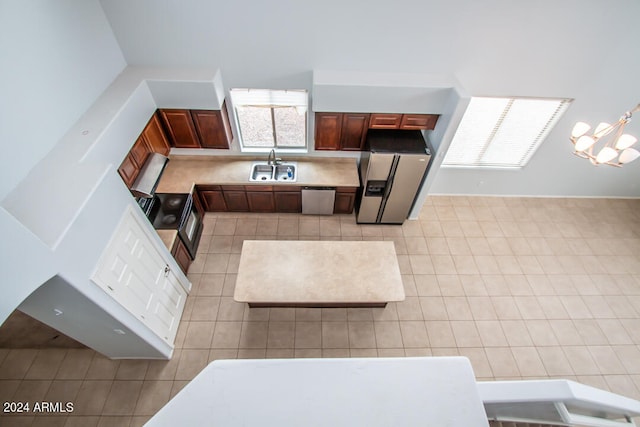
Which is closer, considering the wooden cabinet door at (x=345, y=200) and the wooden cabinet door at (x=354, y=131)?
the wooden cabinet door at (x=354, y=131)

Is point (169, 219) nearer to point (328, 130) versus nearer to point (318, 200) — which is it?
point (318, 200)

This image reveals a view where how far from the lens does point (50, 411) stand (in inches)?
130

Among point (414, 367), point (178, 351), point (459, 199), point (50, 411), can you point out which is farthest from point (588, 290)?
point (50, 411)

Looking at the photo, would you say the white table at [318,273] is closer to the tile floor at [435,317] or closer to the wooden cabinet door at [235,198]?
the tile floor at [435,317]

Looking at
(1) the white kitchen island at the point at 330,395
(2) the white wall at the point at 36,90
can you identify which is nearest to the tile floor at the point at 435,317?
(2) the white wall at the point at 36,90

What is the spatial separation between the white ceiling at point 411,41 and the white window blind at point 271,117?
206mm

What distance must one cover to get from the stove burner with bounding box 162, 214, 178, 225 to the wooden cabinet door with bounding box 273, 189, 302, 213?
163 cm

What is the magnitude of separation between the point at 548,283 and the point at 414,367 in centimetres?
476

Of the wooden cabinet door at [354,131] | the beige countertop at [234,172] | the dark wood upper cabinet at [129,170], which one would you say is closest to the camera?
the dark wood upper cabinet at [129,170]

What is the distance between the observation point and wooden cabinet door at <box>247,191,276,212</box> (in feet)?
16.4

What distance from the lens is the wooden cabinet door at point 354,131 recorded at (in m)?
4.29

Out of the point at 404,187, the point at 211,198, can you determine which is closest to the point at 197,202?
the point at 211,198

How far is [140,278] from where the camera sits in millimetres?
3111

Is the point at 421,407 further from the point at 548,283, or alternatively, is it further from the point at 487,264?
the point at 548,283
